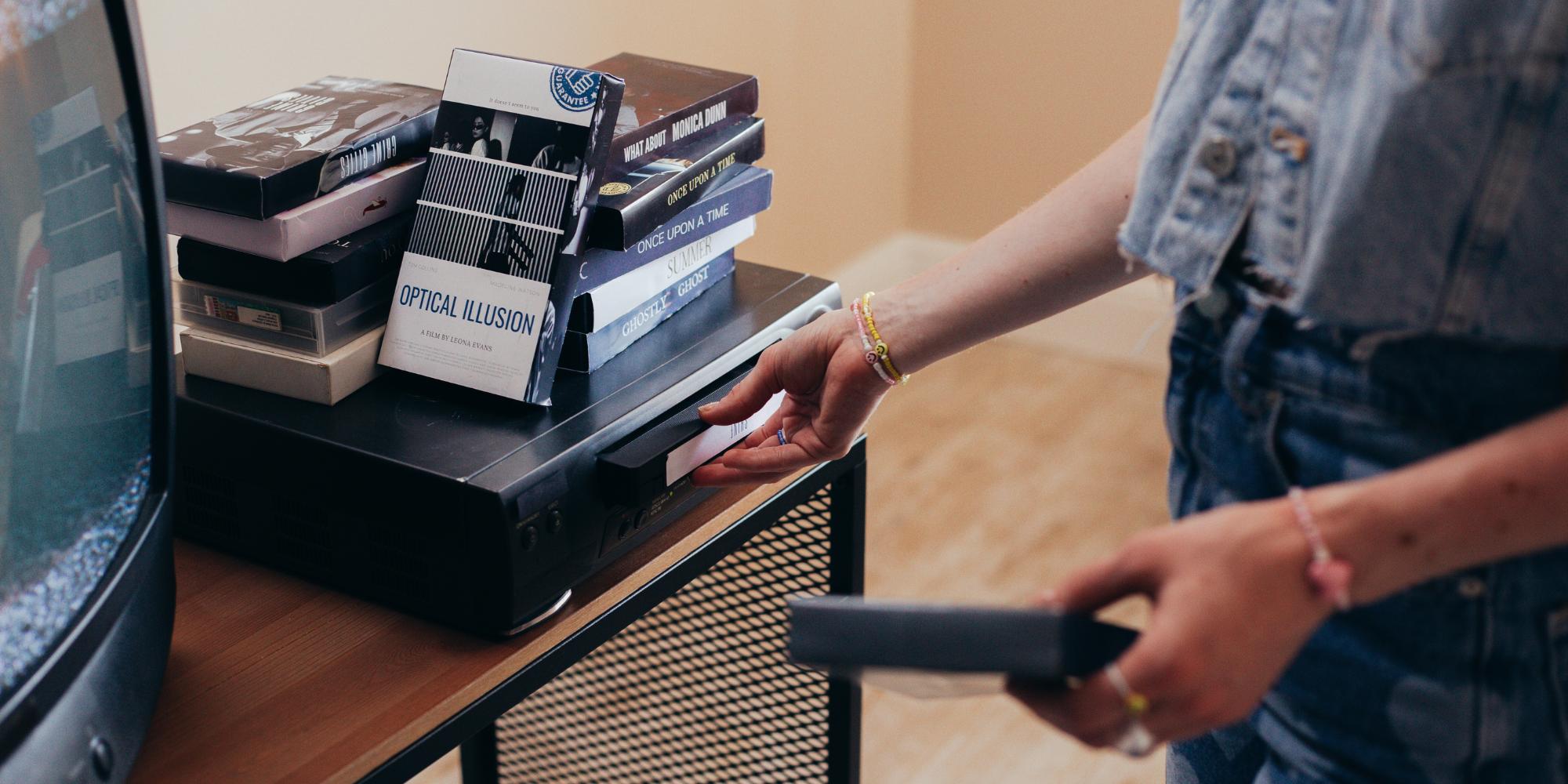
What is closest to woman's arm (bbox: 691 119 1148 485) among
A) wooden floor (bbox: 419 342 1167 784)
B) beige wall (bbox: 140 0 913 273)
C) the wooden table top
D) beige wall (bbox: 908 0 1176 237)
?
the wooden table top

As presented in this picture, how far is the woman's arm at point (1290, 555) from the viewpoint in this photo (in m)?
0.59

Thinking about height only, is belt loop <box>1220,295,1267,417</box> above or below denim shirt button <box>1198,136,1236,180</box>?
below

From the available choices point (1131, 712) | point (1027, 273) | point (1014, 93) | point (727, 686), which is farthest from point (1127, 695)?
point (1014, 93)

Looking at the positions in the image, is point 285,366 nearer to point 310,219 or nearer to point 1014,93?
point 310,219

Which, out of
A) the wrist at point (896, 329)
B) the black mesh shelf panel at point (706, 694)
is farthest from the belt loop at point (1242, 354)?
the black mesh shelf panel at point (706, 694)

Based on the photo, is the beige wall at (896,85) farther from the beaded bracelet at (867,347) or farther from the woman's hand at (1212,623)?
the woman's hand at (1212,623)

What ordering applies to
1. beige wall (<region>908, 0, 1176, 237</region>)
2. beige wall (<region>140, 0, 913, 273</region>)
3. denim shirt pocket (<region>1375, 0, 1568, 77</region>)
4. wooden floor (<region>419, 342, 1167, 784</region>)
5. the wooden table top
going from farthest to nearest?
beige wall (<region>908, 0, 1176, 237</region>)
wooden floor (<region>419, 342, 1167, 784</region>)
beige wall (<region>140, 0, 913, 273</region>)
the wooden table top
denim shirt pocket (<region>1375, 0, 1568, 77</region>)

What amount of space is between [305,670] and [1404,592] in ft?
2.07

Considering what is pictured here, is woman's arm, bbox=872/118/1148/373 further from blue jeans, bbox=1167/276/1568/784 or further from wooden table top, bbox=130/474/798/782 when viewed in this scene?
wooden table top, bbox=130/474/798/782

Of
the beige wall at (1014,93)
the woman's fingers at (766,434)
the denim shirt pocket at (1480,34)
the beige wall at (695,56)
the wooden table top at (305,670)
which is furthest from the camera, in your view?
the beige wall at (1014,93)

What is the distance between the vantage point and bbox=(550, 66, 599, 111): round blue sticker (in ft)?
3.08

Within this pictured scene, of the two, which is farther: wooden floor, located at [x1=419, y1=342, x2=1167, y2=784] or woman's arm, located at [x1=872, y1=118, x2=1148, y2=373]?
wooden floor, located at [x1=419, y1=342, x2=1167, y2=784]

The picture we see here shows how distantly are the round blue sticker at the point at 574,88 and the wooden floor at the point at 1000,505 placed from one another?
1192 mm

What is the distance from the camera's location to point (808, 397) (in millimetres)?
1056
